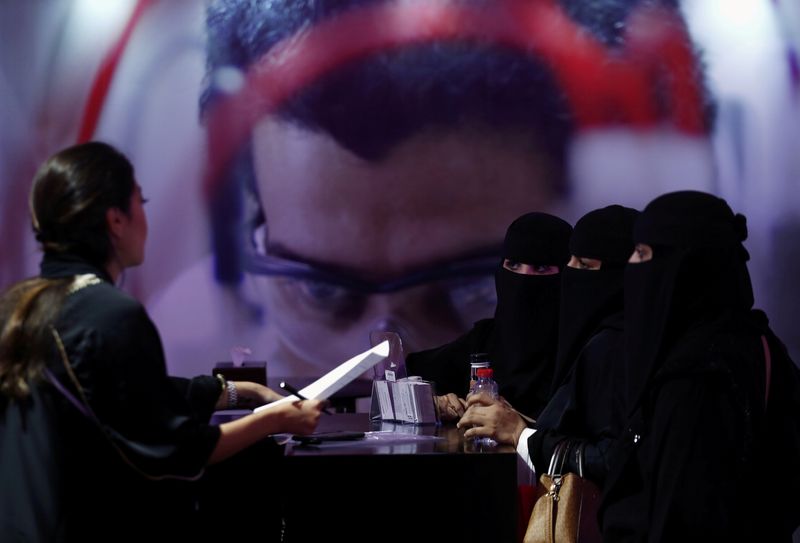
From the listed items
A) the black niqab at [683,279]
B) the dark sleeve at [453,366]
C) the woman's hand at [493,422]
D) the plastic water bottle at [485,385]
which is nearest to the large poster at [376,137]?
the dark sleeve at [453,366]

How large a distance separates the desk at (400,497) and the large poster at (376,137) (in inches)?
153

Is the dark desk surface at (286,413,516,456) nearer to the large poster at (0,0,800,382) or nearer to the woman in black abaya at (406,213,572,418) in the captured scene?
the woman in black abaya at (406,213,572,418)

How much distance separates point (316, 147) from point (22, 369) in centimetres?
466

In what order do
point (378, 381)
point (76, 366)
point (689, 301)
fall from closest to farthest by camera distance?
point (76, 366) < point (689, 301) < point (378, 381)

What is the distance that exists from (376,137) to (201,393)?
3.86m

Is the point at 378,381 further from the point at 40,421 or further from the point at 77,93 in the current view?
the point at 77,93

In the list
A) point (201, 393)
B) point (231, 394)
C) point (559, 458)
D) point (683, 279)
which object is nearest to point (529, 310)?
point (559, 458)

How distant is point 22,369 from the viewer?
7.41ft

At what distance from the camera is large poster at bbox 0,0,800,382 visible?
6.75 m

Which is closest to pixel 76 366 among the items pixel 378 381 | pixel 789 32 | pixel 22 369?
pixel 22 369

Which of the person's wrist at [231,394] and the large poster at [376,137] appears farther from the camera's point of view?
the large poster at [376,137]

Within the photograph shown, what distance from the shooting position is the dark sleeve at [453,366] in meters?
4.76

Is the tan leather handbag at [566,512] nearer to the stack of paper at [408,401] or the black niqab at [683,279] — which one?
the black niqab at [683,279]

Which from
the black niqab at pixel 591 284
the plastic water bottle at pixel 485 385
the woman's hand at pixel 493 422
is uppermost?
the black niqab at pixel 591 284
